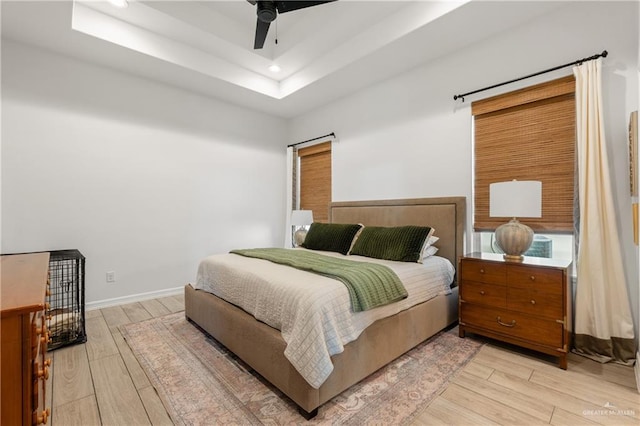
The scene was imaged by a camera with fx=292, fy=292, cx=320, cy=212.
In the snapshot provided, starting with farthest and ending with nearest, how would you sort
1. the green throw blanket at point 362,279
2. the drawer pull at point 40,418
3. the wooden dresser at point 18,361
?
the green throw blanket at point 362,279 < the drawer pull at point 40,418 < the wooden dresser at point 18,361

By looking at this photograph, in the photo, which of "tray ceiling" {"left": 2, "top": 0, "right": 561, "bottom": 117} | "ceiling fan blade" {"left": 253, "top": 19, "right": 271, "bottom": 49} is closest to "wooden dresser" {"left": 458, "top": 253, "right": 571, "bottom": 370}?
"tray ceiling" {"left": 2, "top": 0, "right": 561, "bottom": 117}

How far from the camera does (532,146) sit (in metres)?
2.66

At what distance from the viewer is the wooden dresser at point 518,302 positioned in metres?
2.06

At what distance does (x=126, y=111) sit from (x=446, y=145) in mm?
3815

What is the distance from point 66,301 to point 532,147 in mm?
4886

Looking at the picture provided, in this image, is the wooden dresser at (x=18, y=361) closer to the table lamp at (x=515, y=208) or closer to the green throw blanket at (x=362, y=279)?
the green throw blanket at (x=362, y=279)

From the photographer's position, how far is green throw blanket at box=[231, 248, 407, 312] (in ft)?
6.12

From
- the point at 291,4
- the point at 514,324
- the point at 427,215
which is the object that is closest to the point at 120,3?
the point at 291,4

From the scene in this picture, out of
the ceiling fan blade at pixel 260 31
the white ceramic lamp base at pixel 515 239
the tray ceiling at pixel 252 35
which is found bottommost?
the white ceramic lamp base at pixel 515 239

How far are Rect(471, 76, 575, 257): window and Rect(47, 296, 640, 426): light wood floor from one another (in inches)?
44.1

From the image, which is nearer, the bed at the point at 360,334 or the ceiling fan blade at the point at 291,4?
the bed at the point at 360,334

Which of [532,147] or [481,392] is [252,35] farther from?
[481,392]

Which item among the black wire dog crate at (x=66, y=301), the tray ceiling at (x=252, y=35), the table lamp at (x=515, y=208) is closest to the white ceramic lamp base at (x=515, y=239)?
the table lamp at (x=515, y=208)

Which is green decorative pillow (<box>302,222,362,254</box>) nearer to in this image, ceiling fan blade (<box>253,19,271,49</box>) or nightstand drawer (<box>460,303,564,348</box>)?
nightstand drawer (<box>460,303,564,348</box>)
